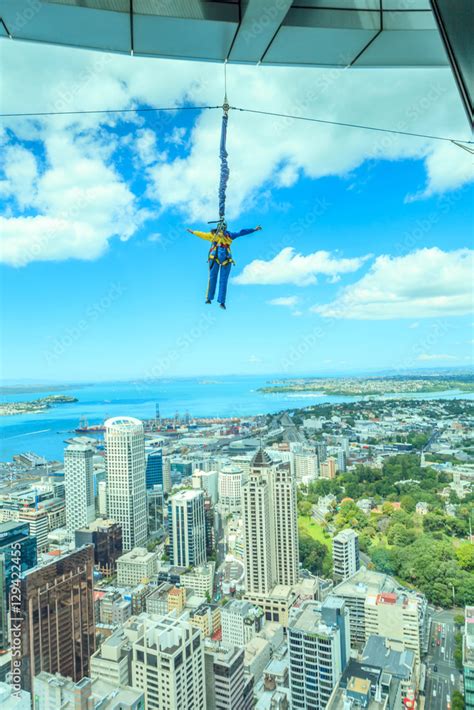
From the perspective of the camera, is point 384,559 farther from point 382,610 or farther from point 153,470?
point 153,470

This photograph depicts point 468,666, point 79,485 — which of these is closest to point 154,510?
point 79,485

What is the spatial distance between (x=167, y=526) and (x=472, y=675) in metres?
4.62

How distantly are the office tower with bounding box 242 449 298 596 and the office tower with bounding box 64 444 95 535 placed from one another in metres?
2.43

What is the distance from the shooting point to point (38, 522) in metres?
5.63

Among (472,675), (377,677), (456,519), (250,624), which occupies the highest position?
(456,519)

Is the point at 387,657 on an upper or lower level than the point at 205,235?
lower

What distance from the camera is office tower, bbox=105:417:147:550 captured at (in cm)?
691

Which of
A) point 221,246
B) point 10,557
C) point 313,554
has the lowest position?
point 313,554

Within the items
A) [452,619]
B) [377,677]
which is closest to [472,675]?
[377,677]

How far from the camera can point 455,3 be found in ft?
1.73

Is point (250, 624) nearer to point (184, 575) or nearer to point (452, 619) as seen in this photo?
point (184, 575)

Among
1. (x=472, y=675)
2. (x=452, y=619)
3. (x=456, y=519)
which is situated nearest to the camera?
(x=472, y=675)

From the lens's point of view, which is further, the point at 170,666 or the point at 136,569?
the point at 136,569

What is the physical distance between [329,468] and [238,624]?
2816mm
